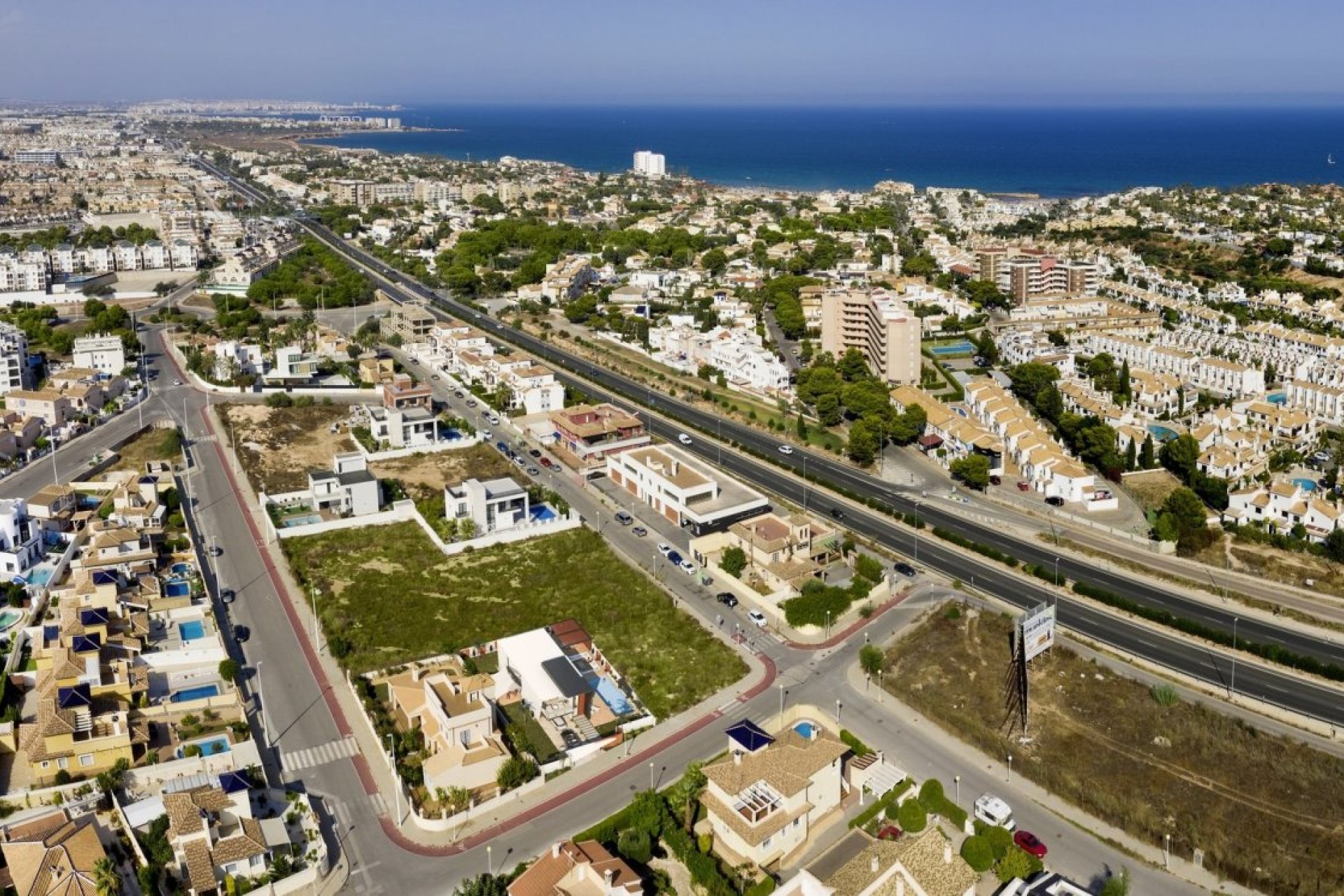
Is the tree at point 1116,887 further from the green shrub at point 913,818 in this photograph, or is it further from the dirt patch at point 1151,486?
the dirt patch at point 1151,486

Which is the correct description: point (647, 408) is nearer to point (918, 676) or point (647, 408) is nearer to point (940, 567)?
point (940, 567)

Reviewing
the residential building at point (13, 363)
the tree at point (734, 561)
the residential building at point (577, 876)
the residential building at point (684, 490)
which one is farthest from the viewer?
the residential building at point (13, 363)

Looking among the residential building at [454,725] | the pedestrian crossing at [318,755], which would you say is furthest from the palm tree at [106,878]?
the residential building at [454,725]

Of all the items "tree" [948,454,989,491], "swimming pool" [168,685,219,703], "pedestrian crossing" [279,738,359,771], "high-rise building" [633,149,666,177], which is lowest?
"pedestrian crossing" [279,738,359,771]

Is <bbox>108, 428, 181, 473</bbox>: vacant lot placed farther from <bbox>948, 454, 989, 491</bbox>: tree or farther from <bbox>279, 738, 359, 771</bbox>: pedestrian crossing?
<bbox>948, 454, 989, 491</bbox>: tree

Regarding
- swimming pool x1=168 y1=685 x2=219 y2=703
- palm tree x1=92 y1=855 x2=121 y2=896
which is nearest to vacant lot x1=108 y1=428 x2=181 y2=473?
swimming pool x1=168 y1=685 x2=219 y2=703

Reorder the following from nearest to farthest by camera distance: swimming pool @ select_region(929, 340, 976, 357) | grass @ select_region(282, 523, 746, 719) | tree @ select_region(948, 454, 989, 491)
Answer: grass @ select_region(282, 523, 746, 719) < tree @ select_region(948, 454, 989, 491) < swimming pool @ select_region(929, 340, 976, 357)
